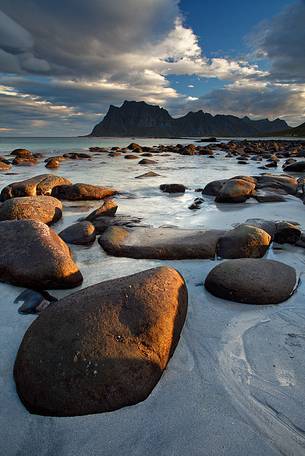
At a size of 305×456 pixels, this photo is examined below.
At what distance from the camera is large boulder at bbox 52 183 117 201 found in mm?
7656

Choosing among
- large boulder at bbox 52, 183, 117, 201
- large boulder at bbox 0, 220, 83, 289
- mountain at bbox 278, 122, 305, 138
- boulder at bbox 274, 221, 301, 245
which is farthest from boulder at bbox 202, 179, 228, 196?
mountain at bbox 278, 122, 305, 138

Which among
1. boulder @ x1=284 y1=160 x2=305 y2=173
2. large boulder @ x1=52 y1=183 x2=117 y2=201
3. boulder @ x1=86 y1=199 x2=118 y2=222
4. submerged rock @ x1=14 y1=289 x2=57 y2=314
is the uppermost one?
submerged rock @ x1=14 y1=289 x2=57 y2=314

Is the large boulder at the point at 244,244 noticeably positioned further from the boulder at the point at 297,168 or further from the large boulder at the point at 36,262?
the boulder at the point at 297,168

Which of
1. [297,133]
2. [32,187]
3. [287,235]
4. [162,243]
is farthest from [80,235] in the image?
[297,133]

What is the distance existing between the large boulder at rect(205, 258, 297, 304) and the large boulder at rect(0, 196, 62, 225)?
3244 mm

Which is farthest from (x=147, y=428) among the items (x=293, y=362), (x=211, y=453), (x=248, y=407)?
(x=293, y=362)

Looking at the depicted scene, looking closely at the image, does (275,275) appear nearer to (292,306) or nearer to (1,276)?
(292,306)

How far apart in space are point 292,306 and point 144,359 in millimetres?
1582

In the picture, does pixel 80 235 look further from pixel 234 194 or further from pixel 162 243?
pixel 234 194

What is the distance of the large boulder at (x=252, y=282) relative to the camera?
2.87 metres

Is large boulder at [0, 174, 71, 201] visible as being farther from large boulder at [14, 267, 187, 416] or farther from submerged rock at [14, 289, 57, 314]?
large boulder at [14, 267, 187, 416]

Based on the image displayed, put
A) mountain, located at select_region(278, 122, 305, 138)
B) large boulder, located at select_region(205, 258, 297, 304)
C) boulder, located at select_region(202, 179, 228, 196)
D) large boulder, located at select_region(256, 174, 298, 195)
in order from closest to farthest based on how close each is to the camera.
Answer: large boulder, located at select_region(205, 258, 297, 304), boulder, located at select_region(202, 179, 228, 196), large boulder, located at select_region(256, 174, 298, 195), mountain, located at select_region(278, 122, 305, 138)

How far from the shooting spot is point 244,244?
388cm

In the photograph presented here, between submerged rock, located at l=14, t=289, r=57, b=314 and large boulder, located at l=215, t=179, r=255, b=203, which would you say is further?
large boulder, located at l=215, t=179, r=255, b=203
